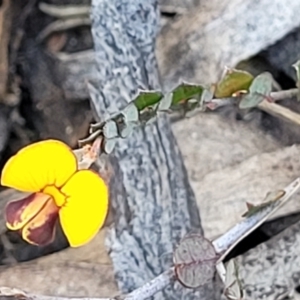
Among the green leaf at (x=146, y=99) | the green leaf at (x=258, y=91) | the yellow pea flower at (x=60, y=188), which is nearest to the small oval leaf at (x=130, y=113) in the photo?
the green leaf at (x=146, y=99)

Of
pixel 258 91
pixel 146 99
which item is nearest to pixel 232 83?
pixel 258 91

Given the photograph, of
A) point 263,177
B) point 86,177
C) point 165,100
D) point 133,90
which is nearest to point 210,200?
point 263,177

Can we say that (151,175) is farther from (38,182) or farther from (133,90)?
(38,182)

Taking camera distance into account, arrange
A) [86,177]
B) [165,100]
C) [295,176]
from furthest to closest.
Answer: [295,176] < [165,100] < [86,177]

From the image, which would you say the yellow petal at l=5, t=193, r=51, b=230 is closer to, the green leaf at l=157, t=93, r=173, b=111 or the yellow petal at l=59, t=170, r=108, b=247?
the yellow petal at l=59, t=170, r=108, b=247

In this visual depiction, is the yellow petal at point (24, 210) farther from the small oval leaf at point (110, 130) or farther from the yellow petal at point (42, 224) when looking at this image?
the small oval leaf at point (110, 130)
